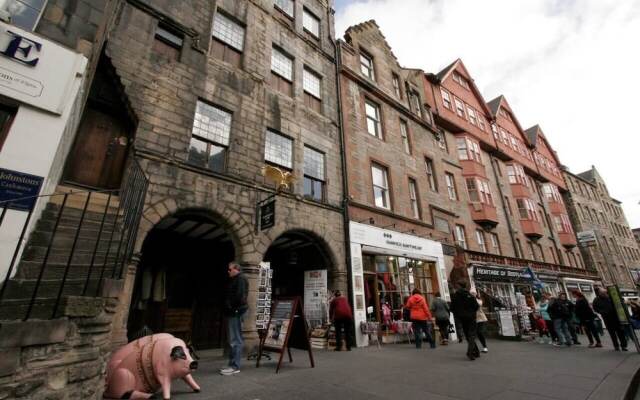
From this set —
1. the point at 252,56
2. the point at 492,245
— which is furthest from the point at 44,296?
the point at 492,245

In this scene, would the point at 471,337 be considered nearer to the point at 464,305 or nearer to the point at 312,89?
the point at 464,305

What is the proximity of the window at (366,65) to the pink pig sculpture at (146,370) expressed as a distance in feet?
53.0

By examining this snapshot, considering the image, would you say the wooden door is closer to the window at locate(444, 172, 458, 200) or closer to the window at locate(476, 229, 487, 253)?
the window at locate(444, 172, 458, 200)

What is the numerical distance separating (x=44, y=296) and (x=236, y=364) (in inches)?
132

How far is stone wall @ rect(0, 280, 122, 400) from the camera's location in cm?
255

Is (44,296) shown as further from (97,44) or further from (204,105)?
(204,105)

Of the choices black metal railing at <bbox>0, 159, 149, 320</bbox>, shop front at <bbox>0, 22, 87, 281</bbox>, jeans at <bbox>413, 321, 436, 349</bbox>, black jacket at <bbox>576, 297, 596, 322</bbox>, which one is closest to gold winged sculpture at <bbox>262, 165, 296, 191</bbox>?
black metal railing at <bbox>0, 159, 149, 320</bbox>

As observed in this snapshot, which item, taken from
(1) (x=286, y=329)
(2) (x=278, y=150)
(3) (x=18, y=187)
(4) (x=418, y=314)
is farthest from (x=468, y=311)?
(3) (x=18, y=187)

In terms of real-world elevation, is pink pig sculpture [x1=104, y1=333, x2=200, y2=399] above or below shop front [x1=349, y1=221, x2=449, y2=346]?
below

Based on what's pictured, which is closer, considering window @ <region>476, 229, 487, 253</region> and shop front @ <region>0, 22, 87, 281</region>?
shop front @ <region>0, 22, 87, 281</region>

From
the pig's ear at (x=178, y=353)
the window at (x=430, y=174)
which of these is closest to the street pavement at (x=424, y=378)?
the pig's ear at (x=178, y=353)

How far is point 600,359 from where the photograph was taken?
7156mm

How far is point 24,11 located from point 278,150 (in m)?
6.68

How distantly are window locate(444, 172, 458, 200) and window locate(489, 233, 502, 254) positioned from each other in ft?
14.2
